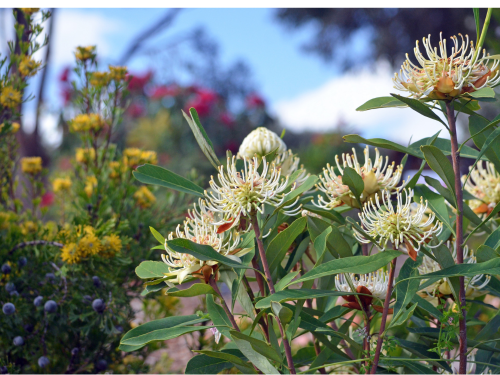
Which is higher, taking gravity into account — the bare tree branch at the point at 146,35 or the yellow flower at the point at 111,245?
the bare tree branch at the point at 146,35

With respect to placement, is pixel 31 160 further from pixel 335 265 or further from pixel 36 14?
pixel 335 265

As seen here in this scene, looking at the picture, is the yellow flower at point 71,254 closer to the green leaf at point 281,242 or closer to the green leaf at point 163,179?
the green leaf at point 163,179

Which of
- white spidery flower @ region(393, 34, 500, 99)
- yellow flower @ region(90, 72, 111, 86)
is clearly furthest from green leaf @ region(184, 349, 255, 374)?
yellow flower @ region(90, 72, 111, 86)

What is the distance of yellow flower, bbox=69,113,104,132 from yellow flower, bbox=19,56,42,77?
0.65 ft

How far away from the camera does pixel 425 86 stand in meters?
0.70

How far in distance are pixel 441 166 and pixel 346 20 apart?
7.94 m

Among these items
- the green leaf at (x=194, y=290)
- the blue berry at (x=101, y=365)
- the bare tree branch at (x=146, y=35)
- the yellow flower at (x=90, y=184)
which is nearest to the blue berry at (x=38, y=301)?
the blue berry at (x=101, y=365)

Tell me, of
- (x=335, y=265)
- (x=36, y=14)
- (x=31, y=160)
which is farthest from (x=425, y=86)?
(x=31, y=160)

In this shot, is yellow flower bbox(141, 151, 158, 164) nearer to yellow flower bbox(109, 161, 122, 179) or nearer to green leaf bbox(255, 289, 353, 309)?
yellow flower bbox(109, 161, 122, 179)

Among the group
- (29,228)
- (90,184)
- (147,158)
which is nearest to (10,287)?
(29,228)

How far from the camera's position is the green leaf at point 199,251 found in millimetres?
592

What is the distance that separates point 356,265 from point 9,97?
1.14m

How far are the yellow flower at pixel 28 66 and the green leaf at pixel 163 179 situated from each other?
845mm

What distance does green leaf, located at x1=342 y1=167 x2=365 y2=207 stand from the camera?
2.28 feet
